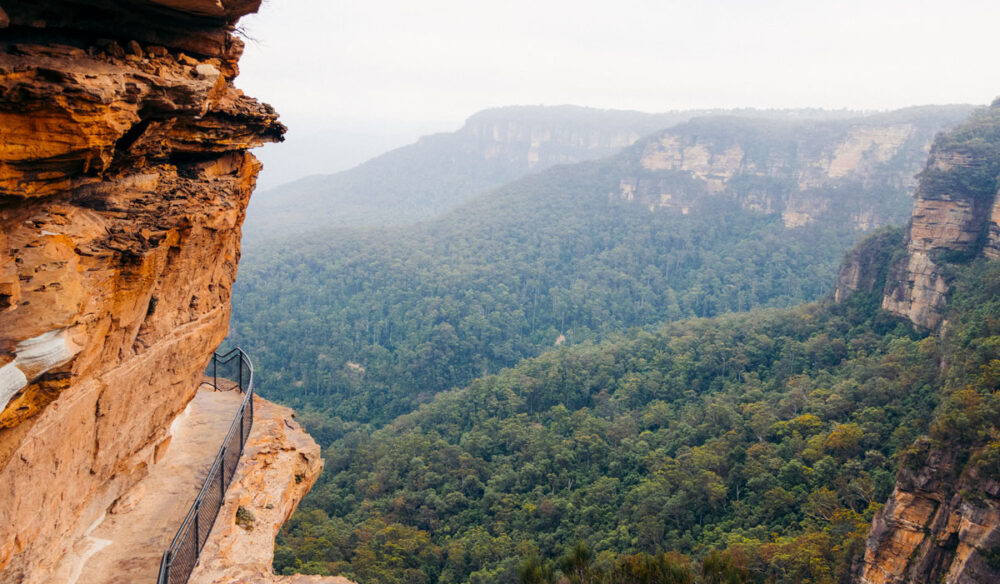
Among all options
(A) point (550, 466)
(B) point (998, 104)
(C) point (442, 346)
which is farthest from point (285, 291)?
(B) point (998, 104)

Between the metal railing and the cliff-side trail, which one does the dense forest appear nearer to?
the metal railing

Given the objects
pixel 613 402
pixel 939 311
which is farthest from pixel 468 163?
pixel 939 311

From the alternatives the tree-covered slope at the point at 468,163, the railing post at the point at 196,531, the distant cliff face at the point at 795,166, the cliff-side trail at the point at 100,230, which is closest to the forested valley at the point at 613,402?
the distant cliff face at the point at 795,166

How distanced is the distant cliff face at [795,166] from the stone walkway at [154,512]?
97.8 meters

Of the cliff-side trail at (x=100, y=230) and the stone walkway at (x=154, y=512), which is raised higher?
the cliff-side trail at (x=100, y=230)

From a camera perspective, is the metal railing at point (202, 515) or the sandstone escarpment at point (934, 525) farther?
the sandstone escarpment at point (934, 525)

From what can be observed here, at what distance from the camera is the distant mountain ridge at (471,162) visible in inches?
6722

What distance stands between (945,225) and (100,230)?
4525cm

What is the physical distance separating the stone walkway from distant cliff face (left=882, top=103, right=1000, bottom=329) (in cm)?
3925

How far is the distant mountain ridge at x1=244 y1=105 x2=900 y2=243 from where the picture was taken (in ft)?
560

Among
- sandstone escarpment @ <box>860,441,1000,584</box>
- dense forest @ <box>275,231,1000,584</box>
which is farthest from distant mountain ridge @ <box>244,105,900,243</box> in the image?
sandstone escarpment @ <box>860,441,1000,584</box>

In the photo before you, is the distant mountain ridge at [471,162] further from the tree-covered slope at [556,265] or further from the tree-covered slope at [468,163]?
the tree-covered slope at [556,265]

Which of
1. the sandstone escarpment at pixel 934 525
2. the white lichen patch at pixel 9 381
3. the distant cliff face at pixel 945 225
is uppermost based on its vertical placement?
the white lichen patch at pixel 9 381

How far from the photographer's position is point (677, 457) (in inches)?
1331
